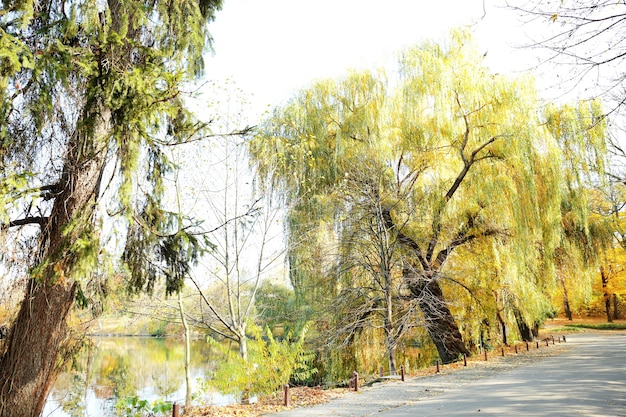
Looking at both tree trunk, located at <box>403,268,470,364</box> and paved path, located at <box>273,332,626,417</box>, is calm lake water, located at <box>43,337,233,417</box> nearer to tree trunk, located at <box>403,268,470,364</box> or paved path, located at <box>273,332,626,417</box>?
paved path, located at <box>273,332,626,417</box>

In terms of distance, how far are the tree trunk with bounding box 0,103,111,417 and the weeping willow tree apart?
0.05 ft

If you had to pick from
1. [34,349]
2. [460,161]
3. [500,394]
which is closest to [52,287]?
[34,349]

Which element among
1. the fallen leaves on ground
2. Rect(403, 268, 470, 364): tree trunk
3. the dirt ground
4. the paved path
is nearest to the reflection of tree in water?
the fallen leaves on ground

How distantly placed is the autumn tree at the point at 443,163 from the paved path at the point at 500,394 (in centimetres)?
275

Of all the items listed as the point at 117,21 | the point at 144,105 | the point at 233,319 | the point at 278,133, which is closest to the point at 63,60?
the point at 144,105

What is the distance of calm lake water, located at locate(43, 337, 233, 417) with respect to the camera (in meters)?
13.6

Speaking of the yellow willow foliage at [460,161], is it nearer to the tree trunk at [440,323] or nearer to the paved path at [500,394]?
the tree trunk at [440,323]

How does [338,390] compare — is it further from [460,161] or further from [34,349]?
[460,161]

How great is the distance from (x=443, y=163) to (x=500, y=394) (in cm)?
788

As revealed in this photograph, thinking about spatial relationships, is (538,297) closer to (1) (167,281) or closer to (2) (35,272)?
(1) (167,281)

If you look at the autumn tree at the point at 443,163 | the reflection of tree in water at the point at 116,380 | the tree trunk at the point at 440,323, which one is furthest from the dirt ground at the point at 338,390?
the reflection of tree in water at the point at 116,380

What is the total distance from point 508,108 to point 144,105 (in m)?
12.8

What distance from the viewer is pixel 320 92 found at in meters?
16.9

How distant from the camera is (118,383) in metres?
19.7
